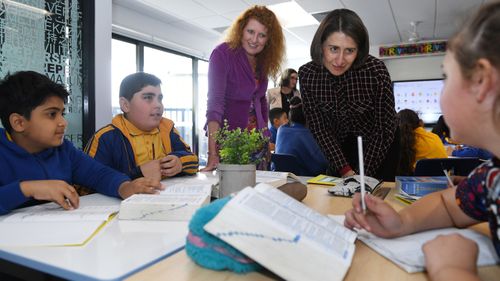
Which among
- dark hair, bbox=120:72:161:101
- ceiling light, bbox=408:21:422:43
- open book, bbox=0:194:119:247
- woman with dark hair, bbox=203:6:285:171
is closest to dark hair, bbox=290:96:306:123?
woman with dark hair, bbox=203:6:285:171

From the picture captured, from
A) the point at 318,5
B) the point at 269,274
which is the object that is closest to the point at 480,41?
the point at 269,274

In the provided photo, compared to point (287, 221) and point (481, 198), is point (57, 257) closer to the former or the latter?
point (287, 221)

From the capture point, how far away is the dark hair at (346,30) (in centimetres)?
156

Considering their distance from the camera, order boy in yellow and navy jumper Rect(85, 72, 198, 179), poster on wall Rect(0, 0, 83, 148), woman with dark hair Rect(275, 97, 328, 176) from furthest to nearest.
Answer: poster on wall Rect(0, 0, 83, 148), woman with dark hair Rect(275, 97, 328, 176), boy in yellow and navy jumper Rect(85, 72, 198, 179)

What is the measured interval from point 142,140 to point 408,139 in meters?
1.86

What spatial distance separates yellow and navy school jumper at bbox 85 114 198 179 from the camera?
1559mm

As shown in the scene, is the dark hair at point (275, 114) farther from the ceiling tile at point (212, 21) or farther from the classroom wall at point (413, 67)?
the classroom wall at point (413, 67)

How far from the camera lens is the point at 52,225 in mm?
796

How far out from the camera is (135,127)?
1.75 meters

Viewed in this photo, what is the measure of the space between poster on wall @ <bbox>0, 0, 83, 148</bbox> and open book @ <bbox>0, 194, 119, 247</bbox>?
233cm

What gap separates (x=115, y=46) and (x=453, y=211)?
16.9 ft

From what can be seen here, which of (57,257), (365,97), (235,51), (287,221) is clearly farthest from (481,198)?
(235,51)

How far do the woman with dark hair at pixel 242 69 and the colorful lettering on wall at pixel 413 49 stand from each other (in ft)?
18.6

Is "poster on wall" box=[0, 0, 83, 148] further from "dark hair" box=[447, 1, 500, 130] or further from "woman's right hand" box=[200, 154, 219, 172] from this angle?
"dark hair" box=[447, 1, 500, 130]
